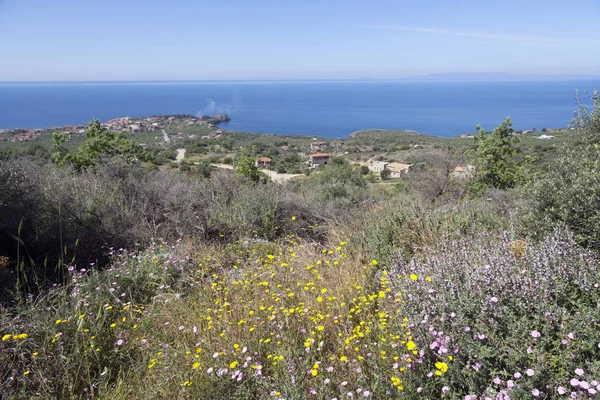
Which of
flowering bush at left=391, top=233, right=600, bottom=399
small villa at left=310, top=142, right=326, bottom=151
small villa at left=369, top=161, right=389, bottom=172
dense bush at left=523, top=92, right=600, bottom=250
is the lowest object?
small villa at left=369, top=161, right=389, bottom=172

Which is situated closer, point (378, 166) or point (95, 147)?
point (95, 147)

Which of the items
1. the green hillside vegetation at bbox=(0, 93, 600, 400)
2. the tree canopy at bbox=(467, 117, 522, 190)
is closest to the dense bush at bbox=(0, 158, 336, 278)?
the green hillside vegetation at bbox=(0, 93, 600, 400)

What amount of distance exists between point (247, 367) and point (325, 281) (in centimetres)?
118

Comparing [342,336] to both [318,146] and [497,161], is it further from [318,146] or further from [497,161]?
[318,146]

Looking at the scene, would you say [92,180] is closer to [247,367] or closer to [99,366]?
[99,366]

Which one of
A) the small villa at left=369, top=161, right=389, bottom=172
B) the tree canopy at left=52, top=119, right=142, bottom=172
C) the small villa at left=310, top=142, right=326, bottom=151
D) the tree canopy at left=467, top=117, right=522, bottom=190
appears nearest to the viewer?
the tree canopy at left=52, top=119, right=142, bottom=172

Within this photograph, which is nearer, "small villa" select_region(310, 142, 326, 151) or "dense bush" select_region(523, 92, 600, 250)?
"dense bush" select_region(523, 92, 600, 250)

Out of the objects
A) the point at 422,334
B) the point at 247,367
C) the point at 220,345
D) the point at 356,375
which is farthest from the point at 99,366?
the point at 422,334

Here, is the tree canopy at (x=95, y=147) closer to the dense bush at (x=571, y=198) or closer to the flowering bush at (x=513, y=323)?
the dense bush at (x=571, y=198)

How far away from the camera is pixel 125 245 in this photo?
5172mm

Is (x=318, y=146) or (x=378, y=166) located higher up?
(x=318, y=146)

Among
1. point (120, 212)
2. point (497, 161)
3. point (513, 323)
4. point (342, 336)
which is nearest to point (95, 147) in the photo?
point (120, 212)

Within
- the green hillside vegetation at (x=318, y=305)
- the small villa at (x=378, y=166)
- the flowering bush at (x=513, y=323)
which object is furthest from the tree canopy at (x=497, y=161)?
the small villa at (x=378, y=166)

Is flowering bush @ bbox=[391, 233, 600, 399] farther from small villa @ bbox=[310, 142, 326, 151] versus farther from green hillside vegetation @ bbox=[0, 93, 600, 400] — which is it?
small villa @ bbox=[310, 142, 326, 151]
